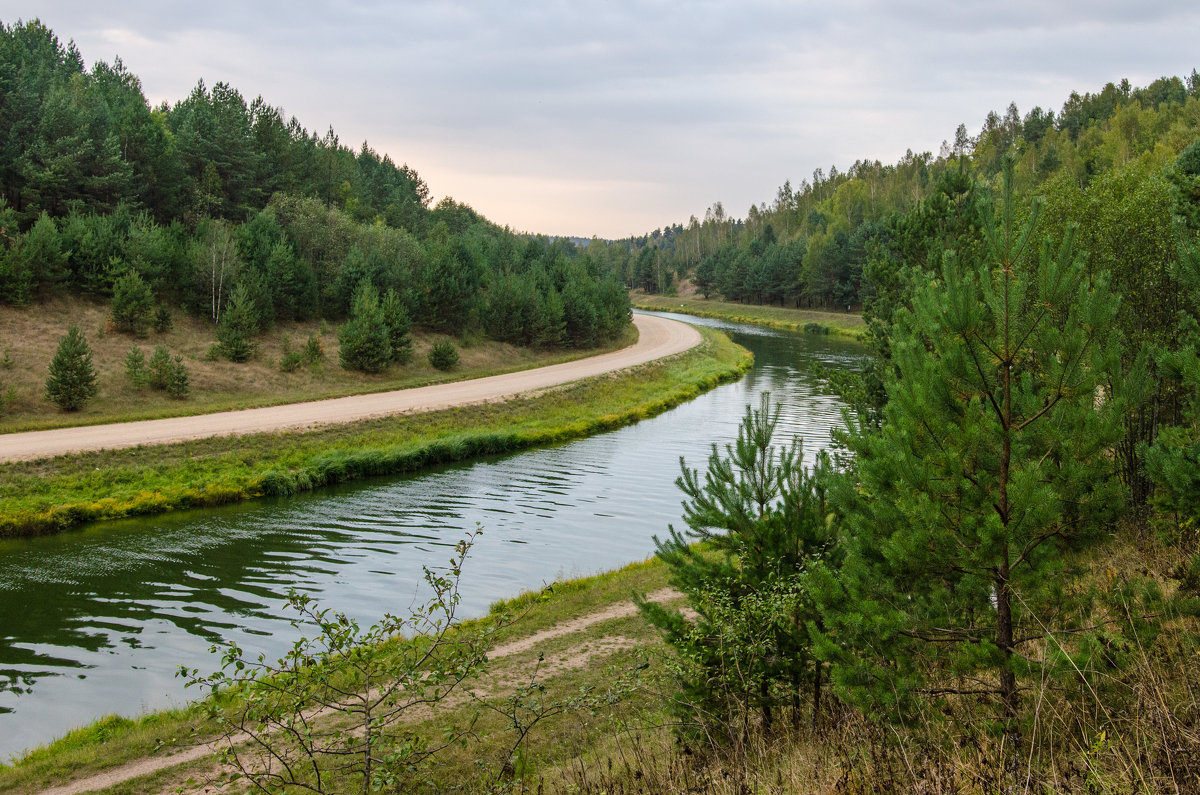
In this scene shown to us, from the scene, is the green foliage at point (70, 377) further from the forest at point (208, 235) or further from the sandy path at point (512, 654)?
the sandy path at point (512, 654)

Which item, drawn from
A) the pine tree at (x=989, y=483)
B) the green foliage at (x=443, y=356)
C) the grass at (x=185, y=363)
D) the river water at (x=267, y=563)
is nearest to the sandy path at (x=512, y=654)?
the river water at (x=267, y=563)

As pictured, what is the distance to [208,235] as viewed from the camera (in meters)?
45.4

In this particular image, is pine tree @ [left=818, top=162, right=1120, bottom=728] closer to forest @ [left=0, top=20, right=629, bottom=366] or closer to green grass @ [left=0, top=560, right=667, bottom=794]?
green grass @ [left=0, top=560, right=667, bottom=794]

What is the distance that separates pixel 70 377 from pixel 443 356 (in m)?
20.0

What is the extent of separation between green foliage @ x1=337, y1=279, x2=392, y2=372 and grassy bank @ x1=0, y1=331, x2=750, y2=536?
29.2ft

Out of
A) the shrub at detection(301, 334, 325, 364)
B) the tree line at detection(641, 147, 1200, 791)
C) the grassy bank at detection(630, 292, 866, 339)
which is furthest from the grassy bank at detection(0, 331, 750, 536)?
the grassy bank at detection(630, 292, 866, 339)

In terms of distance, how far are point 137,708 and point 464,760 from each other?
5.91 m

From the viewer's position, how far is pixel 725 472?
8.98 m

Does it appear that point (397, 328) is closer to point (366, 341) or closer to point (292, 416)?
point (366, 341)

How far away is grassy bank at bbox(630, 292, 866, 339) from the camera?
3565 inches

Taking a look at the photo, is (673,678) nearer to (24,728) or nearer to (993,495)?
(993,495)

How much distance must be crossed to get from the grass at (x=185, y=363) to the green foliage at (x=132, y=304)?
1.74 feet

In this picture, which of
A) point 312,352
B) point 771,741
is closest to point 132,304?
point 312,352

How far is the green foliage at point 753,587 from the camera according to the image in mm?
7660
